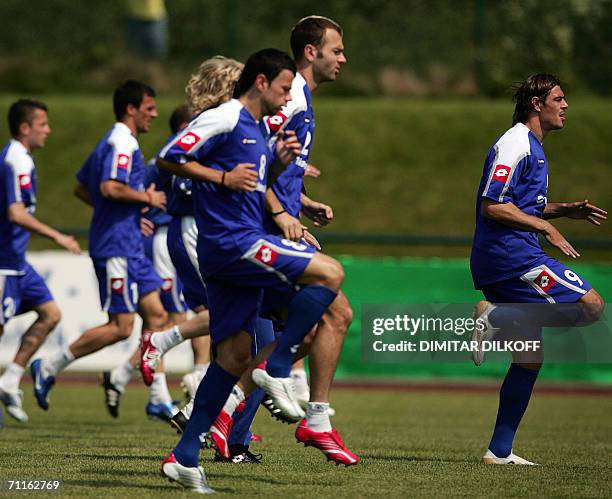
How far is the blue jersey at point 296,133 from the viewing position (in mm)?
6789

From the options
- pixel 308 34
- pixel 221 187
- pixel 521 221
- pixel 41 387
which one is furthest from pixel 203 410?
pixel 41 387

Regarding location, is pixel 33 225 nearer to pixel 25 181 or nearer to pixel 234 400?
pixel 25 181

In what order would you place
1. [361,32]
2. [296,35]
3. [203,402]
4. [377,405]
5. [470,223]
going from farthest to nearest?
[361,32]
[470,223]
[377,405]
[296,35]
[203,402]

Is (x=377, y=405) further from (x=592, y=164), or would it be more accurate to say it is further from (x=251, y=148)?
(x=592, y=164)

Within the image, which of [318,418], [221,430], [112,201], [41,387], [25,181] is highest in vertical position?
[25,181]

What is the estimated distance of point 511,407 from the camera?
745 cm

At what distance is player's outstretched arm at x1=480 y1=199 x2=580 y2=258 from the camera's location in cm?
710

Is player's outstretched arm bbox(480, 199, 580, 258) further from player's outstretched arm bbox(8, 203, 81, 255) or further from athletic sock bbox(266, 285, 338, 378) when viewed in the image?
player's outstretched arm bbox(8, 203, 81, 255)

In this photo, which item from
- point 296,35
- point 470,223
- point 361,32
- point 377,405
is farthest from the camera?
point 361,32

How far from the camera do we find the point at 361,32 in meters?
23.5

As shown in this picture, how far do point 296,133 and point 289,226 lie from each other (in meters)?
0.82

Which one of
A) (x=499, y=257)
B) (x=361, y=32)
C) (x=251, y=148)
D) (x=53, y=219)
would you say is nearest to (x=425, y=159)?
(x=361, y=32)

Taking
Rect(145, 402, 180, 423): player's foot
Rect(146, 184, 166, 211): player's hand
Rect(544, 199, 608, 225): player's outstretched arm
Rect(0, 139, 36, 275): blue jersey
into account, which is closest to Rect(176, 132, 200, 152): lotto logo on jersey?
Rect(544, 199, 608, 225): player's outstretched arm

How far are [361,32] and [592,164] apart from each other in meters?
5.20
